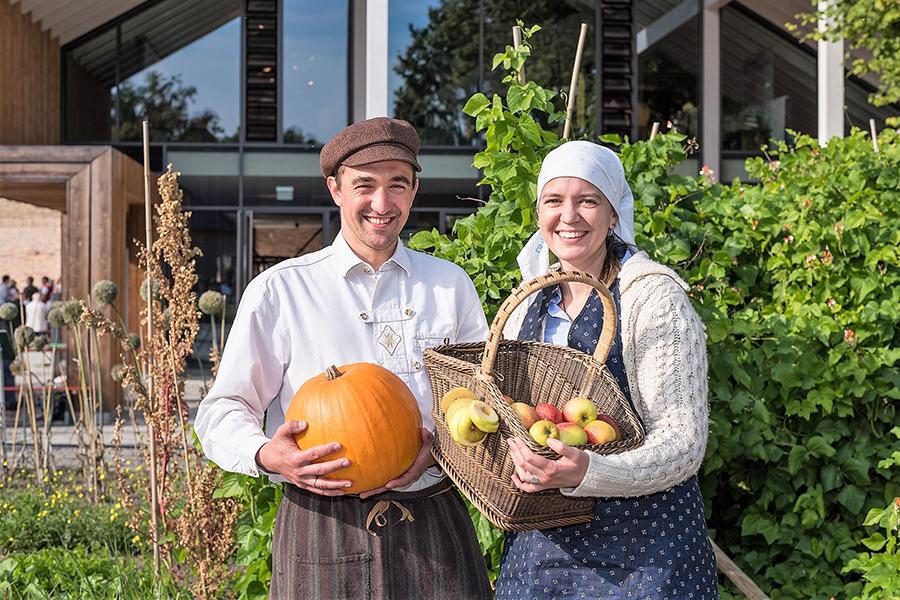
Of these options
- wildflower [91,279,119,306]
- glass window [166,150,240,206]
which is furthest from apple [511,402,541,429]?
glass window [166,150,240,206]

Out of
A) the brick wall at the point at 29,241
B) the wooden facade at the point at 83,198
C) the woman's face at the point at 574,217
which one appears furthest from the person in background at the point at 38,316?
the woman's face at the point at 574,217

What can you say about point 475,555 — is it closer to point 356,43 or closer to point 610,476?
point 610,476

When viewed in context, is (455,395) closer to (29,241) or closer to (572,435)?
(572,435)

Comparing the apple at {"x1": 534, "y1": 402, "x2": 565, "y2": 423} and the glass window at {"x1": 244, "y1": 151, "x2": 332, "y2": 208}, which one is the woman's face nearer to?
A: the apple at {"x1": 534, "y1": 402, "x2": 565, "y2": 423}

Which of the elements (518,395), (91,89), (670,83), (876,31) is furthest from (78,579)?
(670,83)

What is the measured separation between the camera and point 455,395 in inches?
74.1

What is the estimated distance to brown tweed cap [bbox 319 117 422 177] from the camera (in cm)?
204

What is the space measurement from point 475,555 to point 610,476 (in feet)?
1.50

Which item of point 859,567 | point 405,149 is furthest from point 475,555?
point 859,567

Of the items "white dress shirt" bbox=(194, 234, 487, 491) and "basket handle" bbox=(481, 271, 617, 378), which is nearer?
"basket handle" bbox=(481, 271, 617, 378)

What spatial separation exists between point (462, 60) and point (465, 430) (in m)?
13.7

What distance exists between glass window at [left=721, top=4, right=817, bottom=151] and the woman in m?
14.6

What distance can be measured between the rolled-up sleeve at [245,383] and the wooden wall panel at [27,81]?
42.6ft

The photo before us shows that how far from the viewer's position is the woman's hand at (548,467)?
67.7 inches
